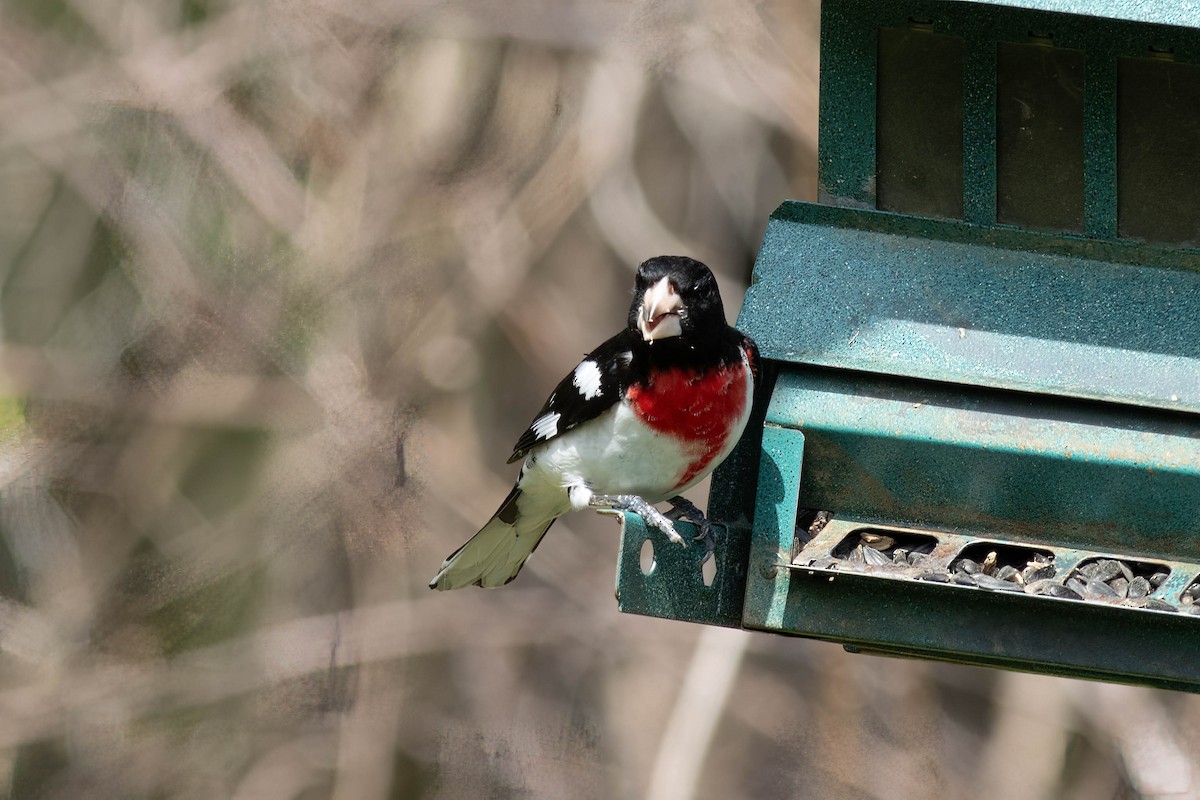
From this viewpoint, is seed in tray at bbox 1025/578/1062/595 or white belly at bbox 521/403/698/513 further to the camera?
white belly at bbox 521/403/698/513

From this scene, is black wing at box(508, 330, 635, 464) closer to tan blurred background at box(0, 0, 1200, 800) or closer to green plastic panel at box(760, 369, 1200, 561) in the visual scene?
green plastic panel at box(760, 369, 1200, 561)

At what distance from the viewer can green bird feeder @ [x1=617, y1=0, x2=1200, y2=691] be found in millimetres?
2740

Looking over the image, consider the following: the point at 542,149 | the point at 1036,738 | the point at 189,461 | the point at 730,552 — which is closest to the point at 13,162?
the point at 189,461

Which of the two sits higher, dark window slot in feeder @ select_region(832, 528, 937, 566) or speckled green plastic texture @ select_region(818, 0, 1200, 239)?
speckled green plastic texture @ select_region(818, 0, 1200, 239)

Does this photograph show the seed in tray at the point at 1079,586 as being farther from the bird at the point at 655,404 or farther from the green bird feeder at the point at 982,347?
the bird at the point at 655,404

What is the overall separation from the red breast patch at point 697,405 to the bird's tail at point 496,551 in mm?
607

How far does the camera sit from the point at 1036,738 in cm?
545

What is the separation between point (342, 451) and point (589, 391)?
272cm

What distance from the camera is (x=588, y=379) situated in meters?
3.24

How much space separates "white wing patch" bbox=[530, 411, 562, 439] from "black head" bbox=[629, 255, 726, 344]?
315 millimetres

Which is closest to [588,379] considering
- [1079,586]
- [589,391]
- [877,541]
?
[589,391]

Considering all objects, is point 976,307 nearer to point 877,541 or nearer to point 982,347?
point 982,347

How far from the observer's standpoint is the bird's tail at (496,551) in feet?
11.8

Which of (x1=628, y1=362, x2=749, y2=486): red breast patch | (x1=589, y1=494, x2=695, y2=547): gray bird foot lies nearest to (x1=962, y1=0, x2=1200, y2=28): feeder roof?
(x1=628, y1=362, x2=749, y2=486): red breast patch
